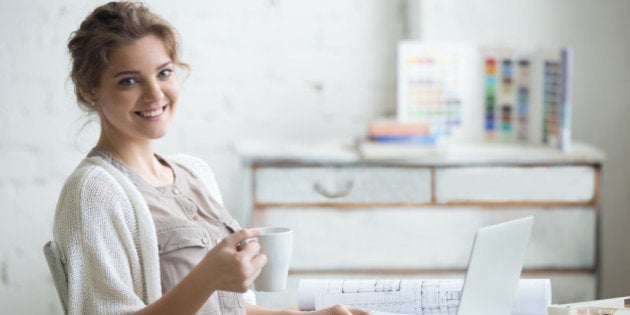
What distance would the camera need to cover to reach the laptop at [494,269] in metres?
1.11

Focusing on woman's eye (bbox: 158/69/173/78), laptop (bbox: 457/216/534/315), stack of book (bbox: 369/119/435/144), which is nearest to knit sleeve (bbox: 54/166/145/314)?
woman's eye (bbox: 158/69/173/78)

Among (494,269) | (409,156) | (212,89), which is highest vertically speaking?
(212,89)

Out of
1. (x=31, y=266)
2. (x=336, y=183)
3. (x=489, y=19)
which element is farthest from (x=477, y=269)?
(x=31, y=266)

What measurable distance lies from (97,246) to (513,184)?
1.61m

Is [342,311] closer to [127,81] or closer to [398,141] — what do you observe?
[127,81]

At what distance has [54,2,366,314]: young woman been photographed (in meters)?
1.26

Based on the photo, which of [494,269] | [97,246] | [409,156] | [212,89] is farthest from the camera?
[212,89]

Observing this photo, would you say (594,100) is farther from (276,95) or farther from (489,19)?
(276,95)

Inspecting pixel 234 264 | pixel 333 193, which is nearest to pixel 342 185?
pixel 333 193

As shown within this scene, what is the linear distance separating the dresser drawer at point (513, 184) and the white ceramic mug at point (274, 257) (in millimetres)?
1401

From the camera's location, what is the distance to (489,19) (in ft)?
9.59

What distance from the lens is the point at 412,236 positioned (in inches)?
105

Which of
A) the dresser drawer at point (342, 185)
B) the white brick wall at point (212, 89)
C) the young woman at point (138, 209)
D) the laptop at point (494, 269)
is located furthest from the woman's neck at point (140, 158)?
the white brick wall at point (212, 89)

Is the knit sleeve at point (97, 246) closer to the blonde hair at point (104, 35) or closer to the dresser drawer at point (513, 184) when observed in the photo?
→ the blonde hair at point (104, 35)
